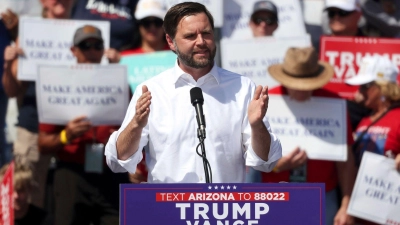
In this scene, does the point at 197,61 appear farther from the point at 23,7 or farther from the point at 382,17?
the point at 382,17

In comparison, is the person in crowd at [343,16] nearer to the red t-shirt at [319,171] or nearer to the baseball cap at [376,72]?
the baseball cap at [376,72]

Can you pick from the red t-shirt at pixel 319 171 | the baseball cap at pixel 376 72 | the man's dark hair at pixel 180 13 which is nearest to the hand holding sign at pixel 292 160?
the red t-shirt at pixel 319 171

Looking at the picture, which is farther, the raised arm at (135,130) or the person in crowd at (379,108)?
the person in crowd at (379,108)

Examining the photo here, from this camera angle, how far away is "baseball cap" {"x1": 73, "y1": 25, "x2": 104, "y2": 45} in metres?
8.05

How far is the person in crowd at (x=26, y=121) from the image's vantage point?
8477mm

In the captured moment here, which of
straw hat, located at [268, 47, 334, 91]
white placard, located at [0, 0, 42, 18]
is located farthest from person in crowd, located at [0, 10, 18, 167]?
straw hat, located at [268, 47, 334, 91]

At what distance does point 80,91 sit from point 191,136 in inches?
113

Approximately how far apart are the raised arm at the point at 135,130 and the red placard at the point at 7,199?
1.09 m

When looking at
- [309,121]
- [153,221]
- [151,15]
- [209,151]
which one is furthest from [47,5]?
[153,221]

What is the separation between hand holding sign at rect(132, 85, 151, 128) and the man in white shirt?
14cm

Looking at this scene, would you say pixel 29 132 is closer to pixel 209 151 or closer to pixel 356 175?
pixel 356 175

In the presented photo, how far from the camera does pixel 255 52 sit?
8.61 metres

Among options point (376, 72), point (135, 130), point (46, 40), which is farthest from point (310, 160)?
point (135, 130)

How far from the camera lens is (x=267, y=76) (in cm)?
848
